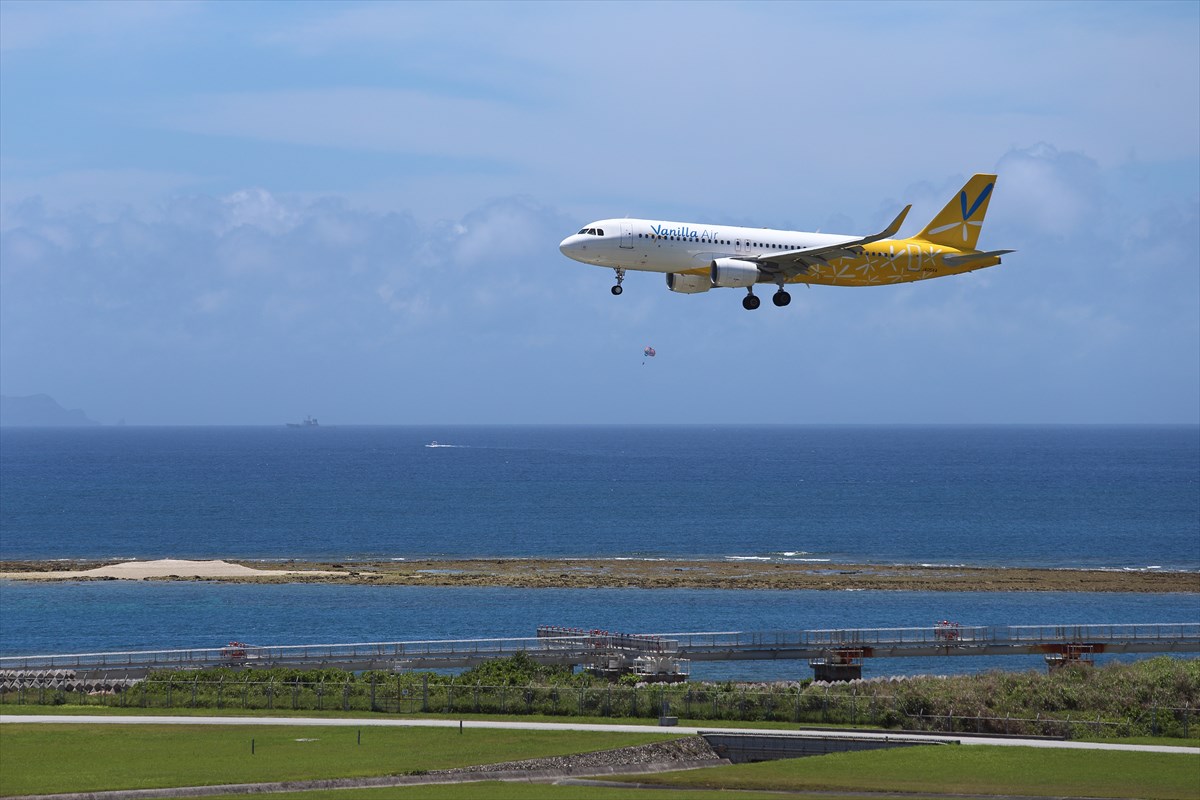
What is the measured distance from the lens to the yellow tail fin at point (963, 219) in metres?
65.8

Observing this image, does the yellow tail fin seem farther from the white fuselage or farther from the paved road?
the paved road

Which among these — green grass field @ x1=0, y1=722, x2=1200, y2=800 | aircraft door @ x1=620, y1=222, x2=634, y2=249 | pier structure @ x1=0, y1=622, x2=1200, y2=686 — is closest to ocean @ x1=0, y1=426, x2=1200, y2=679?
pier structure @ x1=0, y1=622, x2=1200, y2=686

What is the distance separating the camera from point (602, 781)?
135 ft

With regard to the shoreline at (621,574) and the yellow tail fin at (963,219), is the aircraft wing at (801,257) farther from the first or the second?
the shoreline at (621,574)

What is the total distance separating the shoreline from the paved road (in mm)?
67384

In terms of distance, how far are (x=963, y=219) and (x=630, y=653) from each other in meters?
24.6

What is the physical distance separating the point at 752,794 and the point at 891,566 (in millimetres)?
97020

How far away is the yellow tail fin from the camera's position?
65.8m

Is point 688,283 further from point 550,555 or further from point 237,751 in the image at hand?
point 550,555

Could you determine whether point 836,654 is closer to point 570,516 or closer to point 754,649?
point 754,649

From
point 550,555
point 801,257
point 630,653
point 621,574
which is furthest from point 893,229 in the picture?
point 550,555

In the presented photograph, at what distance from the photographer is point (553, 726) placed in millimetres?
48562

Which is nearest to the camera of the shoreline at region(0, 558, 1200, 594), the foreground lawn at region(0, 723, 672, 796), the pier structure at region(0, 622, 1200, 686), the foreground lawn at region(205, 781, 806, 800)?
the foreground lawn at region(205, 781, 806, 800)

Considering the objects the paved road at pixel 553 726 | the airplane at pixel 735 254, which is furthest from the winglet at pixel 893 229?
the paved road at pixel 553 726
